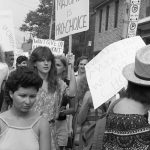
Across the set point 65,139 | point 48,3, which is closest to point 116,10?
point 65,139

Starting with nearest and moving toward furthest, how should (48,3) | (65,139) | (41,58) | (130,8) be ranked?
1. (41,58)
2. (65,139)
3. (130,8)
4. (48,3)

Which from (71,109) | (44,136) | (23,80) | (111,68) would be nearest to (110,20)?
(71,109)

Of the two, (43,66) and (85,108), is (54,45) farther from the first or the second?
(85,108)

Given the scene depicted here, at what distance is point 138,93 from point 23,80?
0.99 meters

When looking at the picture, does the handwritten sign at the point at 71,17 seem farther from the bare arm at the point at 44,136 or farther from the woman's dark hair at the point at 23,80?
the bare arm at the point at 44,136

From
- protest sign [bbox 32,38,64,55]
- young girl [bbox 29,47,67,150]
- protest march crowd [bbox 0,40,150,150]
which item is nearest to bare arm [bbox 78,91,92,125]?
protest march crowd [bbox 0,40,150,150]

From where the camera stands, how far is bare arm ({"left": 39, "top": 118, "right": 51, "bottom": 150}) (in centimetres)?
282

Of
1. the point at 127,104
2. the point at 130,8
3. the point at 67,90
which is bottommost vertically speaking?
the point at 67,90

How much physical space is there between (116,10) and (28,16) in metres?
38.9

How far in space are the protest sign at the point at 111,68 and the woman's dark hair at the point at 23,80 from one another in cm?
43

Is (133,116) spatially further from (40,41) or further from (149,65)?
(40,41)

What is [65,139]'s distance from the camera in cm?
498

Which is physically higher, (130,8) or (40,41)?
(130,8)

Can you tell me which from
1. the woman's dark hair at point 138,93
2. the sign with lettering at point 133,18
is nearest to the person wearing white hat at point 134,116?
the woman's dark hair at point 138,93
